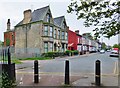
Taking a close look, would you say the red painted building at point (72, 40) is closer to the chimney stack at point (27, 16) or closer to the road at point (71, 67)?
the chimney stack at point (27, 16)

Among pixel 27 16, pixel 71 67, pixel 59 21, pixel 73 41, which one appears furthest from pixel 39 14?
pixel 71 67

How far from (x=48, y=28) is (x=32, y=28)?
3072 mm

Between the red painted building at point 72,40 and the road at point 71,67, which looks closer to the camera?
the road at point 71,67

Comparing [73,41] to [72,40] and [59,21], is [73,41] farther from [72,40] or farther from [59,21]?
[59,21]

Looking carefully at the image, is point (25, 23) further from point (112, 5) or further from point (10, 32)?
point (112, 5)

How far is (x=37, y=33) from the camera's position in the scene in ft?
124

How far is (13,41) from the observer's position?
150 feet

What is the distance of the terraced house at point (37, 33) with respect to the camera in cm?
3734

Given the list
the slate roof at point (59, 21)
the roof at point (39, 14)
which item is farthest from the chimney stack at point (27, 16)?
the slate roof at point (59, 21)

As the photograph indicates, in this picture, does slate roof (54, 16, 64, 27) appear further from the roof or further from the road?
the road

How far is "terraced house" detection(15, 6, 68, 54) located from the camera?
37344 mm

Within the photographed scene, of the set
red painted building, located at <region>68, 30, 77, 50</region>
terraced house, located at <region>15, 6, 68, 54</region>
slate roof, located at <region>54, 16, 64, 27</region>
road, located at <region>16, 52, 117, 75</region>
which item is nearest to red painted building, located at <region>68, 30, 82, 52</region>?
red painted building, located at <region>68, 30, 77, 50</region>

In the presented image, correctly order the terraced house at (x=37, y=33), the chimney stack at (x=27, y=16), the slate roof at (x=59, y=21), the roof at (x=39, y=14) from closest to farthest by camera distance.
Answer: the terraced house at (x=37, y=33) → the roof at (x=39, y=14) → the chimney stack at (x=27, y=16) → the slate roof at (x=59, y=21)

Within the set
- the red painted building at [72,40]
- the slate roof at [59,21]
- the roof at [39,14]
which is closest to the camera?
the roof at [39,14]
